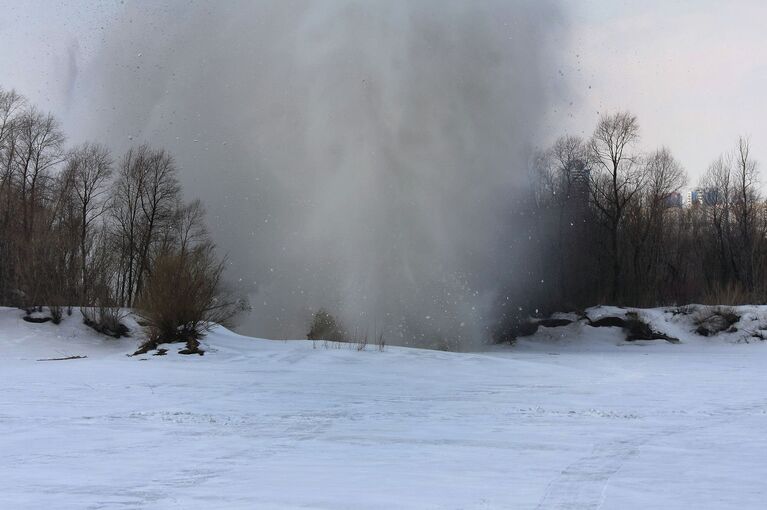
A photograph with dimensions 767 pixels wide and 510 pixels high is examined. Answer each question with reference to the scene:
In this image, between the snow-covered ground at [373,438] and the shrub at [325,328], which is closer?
the snow-covered ground at [373,438]

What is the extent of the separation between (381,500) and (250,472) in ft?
4.11

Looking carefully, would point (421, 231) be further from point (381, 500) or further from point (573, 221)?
point (381, 500)

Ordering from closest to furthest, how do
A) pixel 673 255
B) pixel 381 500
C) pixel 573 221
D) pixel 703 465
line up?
pixel 381 500
pixel 703 465
pixel 573 221
pixel 673 255

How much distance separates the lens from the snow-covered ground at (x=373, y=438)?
13.8 ft

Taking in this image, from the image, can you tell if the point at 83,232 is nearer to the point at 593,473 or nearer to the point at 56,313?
the point at 56,313

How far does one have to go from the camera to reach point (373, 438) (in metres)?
6.14

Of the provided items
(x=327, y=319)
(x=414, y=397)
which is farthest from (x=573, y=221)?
(x=414, y=397)

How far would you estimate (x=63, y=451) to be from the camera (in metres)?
5.46

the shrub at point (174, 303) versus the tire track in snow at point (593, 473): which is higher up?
the shrub at point (174, 303)

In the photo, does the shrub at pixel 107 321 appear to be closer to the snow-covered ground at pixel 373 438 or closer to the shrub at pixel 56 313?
the shrub at pixel 56 313

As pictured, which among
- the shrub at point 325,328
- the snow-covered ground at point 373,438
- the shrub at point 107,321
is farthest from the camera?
the shrub at point 325,328

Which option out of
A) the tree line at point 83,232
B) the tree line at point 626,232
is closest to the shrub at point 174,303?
the tree line at point 83,232

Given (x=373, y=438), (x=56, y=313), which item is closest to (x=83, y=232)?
(x=56, y=313)

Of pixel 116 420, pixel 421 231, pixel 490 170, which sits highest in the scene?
pixel 490 170
